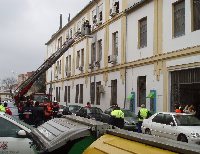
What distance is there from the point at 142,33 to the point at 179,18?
17.1 feet

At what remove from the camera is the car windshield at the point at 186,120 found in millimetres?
15598

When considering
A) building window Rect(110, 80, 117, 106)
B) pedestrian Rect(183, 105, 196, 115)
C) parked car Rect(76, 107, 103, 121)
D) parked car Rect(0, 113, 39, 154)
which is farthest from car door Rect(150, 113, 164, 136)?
building window Rect(110, 80, 117, 106)

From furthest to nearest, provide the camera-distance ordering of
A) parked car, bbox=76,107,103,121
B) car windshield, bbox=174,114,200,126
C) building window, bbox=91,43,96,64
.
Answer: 1. building window, bbox=91,43,96,64
2. parked car, bbox=76,107,103,121
3. car windshield, bbox=174,114,200,126

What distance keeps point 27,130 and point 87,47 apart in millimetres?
31970

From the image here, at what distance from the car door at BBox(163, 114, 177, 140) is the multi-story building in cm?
478

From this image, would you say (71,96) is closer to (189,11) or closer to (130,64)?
(130,64)

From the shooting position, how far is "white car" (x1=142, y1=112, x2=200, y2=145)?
1445 cm

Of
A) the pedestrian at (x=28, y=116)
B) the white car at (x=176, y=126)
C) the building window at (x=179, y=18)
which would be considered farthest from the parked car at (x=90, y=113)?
the white car at (x=176, y=126)

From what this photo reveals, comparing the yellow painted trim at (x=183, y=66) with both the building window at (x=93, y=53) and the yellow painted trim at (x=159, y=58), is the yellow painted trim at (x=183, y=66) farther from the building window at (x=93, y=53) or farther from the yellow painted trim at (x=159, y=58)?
the building window at (x=93, y=53)

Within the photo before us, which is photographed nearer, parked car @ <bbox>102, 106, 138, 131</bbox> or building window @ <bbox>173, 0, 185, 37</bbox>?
parked car @ <bbox>102, 106, 138, 131</bbox>

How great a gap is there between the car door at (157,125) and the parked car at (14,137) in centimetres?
876

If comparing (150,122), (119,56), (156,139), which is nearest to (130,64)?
(119,56)

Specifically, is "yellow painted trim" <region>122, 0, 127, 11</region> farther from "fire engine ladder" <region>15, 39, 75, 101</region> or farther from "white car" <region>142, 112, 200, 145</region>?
"white car" <region>142, 112, 200, 145</region>

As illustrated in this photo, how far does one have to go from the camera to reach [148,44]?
83.0 ft
